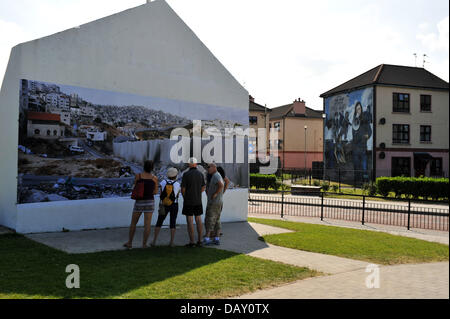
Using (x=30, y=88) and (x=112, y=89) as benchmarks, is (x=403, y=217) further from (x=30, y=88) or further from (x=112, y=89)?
(x=30, y=88)

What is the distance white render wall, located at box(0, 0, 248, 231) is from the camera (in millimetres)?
9477

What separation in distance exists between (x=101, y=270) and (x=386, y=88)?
31983 mm

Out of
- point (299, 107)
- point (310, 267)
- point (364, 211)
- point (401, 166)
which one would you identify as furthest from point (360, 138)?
point (310, 267)

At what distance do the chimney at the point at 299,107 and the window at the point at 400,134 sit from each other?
25458 mm

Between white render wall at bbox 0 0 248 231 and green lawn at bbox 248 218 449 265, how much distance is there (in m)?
3.20

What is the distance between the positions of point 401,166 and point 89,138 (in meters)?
27.4

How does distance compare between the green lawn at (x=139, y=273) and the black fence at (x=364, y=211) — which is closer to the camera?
the green lawn at (x=139, y=273)

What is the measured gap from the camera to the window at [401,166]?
31.4m

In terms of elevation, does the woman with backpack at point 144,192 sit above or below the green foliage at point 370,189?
above

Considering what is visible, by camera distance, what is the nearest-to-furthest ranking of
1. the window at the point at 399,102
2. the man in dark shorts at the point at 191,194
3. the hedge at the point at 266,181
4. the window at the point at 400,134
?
the man in dark shorts at the point at 191,194
the window at the point at 400,134
the hedge at the point at 266,181
the window at the point at 399,102

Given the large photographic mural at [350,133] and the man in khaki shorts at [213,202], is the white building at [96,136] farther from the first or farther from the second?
the large photographic mural at [350,133]

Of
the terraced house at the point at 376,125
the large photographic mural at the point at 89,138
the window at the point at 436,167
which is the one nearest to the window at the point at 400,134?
the terraced house at the point at 376,125

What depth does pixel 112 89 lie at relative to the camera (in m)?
10.9

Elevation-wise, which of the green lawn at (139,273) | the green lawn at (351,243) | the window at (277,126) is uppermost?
the window at (277,126)
